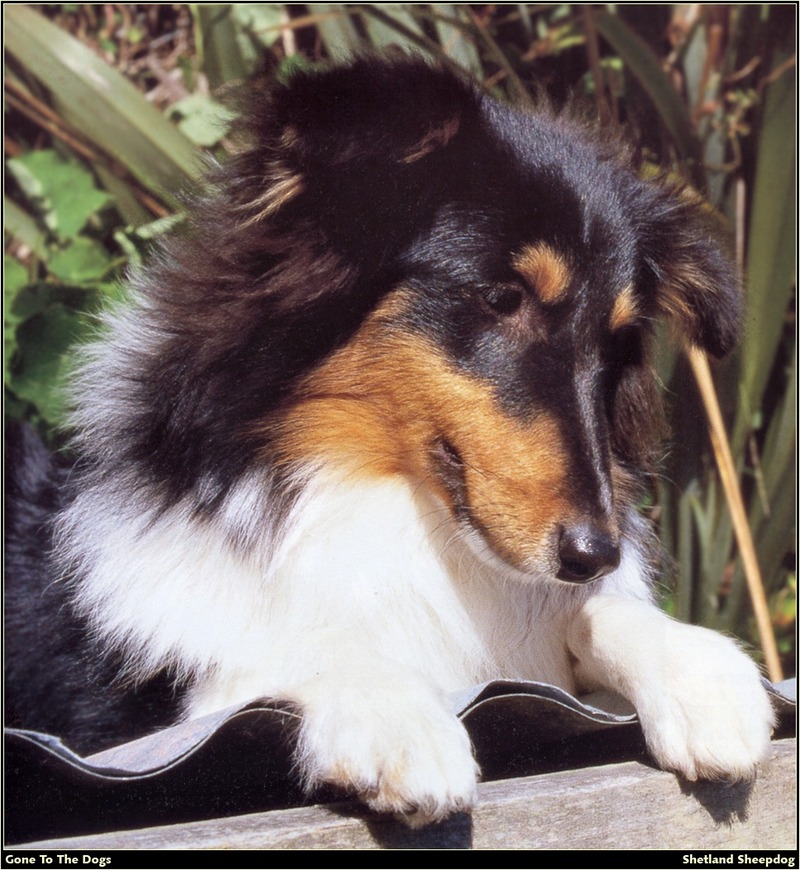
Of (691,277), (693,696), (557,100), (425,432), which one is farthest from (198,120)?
(693,696)

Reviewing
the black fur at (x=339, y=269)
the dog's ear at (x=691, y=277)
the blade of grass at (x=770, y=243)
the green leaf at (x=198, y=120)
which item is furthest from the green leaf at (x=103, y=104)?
the blade of grass at (x=770, y=243)

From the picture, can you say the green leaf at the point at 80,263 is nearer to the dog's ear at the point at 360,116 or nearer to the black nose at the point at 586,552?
the dog's ear at the point at 360,116

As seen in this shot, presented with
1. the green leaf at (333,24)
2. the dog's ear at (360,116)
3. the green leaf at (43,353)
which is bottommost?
the green leaf at (43,353)

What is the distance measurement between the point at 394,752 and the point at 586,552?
21.1 inches

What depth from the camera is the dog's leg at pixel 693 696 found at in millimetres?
1479

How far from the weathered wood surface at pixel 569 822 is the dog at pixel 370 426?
0.25 meters

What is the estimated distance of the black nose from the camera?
167 cm

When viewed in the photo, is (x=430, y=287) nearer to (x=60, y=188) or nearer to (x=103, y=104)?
(x=103, y=104)

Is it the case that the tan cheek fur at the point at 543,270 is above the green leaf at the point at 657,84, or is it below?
above

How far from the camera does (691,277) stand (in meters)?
2.31

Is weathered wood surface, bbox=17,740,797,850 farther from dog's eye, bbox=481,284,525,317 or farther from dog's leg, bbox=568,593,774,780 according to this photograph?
dog's eye, bbox=481,284,525,317

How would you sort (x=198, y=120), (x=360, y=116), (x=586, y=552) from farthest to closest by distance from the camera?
1. (x=198, y=120)
2. (x=360, y=116)
3. (x=586, y=552)

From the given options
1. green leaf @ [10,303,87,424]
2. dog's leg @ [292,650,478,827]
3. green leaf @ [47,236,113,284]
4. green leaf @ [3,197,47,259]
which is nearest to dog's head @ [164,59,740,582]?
dog's leg @ [292,650,478,827]

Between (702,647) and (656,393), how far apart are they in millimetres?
955
